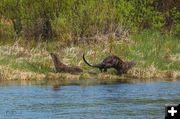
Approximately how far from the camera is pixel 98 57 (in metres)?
36.5

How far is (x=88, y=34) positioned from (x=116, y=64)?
21.7ft

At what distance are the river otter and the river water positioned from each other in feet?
9.15

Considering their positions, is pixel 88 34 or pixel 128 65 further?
pixel 88 34

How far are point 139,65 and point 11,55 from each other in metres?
6.42

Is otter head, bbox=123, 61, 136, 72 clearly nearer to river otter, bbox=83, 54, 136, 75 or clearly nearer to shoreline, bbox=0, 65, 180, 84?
river otter, bbox=83, 54, 136, 75

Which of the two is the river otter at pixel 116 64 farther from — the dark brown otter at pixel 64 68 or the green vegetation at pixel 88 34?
the dark brown otter at pixel 64 68

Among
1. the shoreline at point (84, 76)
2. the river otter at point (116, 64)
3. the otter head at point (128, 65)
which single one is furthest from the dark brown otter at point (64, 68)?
the otter head at point (128, 65)

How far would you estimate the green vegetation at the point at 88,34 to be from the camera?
34.6m

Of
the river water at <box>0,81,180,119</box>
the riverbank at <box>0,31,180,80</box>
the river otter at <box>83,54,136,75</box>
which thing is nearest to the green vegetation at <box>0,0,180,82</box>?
the riverbank at <box>0,31,180,80</box>

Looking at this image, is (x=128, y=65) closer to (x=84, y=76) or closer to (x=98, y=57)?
(x=84, y=76)

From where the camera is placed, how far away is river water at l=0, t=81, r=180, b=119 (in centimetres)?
2192

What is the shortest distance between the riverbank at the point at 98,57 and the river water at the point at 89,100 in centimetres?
243

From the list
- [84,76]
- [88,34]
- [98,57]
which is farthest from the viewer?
[88,34]

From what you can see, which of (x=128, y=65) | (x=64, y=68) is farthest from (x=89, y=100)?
(x=128, y=65)
